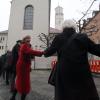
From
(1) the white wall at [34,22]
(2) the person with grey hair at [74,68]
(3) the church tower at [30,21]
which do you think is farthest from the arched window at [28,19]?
(2) the person with grey hair at [74,68]

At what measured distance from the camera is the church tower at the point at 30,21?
49844 mm

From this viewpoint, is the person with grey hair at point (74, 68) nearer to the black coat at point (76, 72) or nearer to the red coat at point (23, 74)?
the black coat at point (76, 72)

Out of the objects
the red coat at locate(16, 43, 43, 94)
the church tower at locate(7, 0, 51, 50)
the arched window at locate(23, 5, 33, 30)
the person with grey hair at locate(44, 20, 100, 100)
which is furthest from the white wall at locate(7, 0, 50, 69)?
the person with grey hair at locate(44, 20, 100, 100)

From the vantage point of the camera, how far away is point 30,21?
50.7 meters

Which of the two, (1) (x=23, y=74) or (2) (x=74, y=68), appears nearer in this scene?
(2) (x=74, y=68)

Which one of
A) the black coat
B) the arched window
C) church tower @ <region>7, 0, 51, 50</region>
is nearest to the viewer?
the black coat

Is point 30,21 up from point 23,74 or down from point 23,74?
up

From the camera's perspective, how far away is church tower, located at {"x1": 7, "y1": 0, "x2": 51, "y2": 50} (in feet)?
164

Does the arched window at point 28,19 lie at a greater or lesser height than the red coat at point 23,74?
greater

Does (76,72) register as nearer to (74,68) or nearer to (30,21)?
(74,68)

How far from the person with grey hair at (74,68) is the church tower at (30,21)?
4430cm

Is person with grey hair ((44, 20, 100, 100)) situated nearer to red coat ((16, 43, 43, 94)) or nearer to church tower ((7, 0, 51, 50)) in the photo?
red coat ((16, 43, 43, 94))

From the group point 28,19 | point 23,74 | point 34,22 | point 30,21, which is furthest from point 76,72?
point 28,19

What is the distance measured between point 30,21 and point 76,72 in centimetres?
4611
